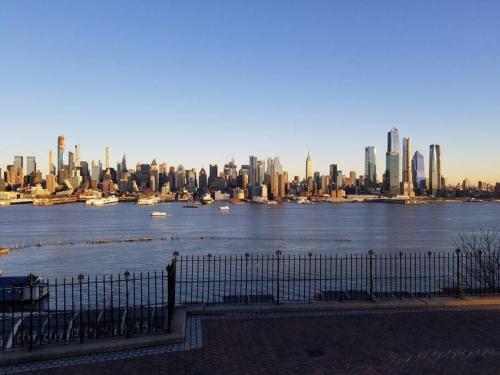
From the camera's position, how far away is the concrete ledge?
10383 millimetres

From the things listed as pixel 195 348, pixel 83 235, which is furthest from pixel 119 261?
pixel 195 348

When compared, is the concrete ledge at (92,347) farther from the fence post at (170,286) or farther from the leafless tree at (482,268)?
the leafless tree at (482,268)

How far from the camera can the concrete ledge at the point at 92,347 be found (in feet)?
34.1

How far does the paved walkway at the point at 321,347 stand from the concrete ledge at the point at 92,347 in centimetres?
23

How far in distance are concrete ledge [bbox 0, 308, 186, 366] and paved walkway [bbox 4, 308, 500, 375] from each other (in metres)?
0.23

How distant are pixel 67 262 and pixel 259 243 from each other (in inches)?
1193

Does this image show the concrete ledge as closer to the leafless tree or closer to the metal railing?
the metal railing

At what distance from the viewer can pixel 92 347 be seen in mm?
10945

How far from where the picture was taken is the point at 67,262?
52.4 metres

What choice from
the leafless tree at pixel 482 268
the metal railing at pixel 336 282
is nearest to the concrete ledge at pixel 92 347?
the metal railing at pixel 336 282

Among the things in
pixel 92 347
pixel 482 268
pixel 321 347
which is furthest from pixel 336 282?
pixel 92 347

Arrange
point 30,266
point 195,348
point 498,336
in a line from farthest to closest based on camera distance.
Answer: point 30,266
point 498,336
point 195,348

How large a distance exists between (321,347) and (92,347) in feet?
17.8

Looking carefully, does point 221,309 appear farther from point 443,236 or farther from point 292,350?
point 443,236
